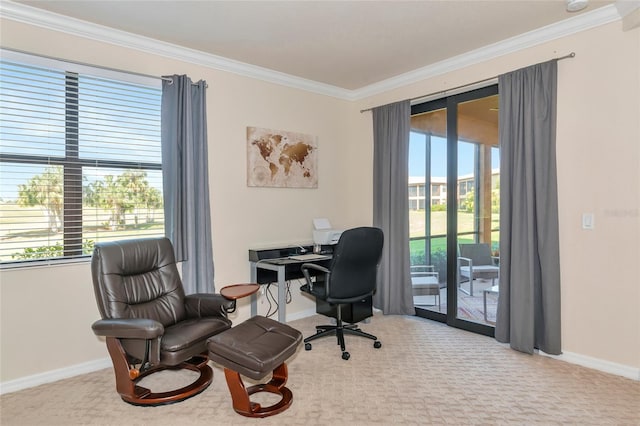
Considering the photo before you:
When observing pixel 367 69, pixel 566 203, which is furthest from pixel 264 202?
pixel 566 203

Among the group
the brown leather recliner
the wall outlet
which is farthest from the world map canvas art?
the wall outlet

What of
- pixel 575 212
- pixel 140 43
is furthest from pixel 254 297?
pixel 575 212

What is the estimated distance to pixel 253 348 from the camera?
226 centimetres

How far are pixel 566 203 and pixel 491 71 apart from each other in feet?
4.38

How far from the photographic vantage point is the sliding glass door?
359 centimetres

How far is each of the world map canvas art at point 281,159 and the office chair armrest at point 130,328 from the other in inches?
74.7

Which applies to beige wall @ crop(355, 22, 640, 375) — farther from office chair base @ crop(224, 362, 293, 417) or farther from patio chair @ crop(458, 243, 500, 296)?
office chair base @ crop(224, 362, 293, 417)

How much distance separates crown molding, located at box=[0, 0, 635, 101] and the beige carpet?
2.57m

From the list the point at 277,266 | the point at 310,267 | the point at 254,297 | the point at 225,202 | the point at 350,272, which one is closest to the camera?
the point at 350,272

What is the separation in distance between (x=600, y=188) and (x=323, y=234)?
2493 millimetres

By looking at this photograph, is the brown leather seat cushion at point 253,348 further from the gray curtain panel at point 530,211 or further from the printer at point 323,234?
the gray curtain panel at point 530,211

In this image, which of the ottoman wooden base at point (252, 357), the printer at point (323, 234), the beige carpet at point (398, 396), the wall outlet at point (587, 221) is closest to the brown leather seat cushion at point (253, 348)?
the ottoman wooden base at point (252, 357)

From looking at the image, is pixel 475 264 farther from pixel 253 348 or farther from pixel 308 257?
pixel 253 348

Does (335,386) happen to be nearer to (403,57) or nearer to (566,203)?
(566,203)
